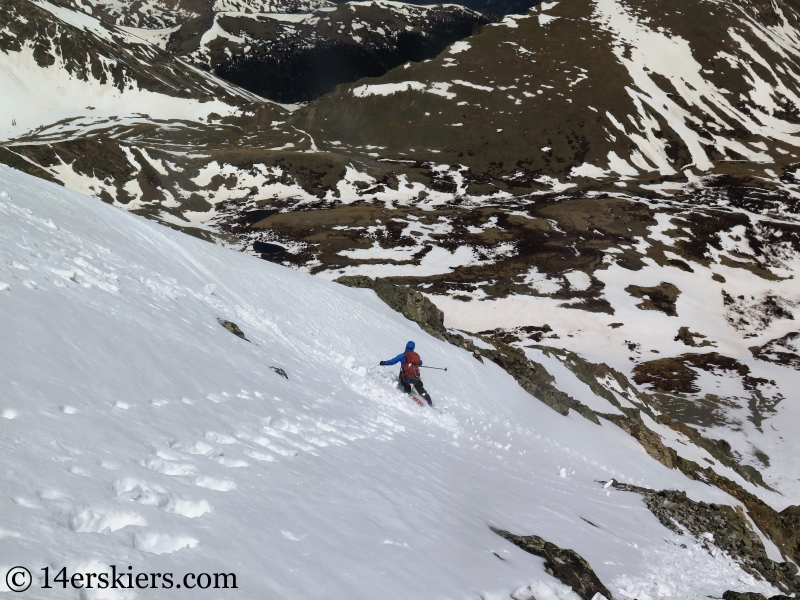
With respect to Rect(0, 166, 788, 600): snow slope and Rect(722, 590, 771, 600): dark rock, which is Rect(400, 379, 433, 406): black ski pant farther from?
Rect(722, 590, 771, 600): dark rock

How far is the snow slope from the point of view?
544 centimetres

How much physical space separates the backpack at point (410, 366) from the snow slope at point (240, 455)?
0.85 meters

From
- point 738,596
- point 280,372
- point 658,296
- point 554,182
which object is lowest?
point 738,596

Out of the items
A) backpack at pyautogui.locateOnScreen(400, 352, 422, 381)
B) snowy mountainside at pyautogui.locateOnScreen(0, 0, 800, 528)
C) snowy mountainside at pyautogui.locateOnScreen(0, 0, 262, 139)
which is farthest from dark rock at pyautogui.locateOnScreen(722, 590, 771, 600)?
snowy mountainside at pyautogui.locateOnScreen(0, 0, 262, 139)

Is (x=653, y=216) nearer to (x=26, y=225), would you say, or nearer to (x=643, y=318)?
(x=643, y=318)

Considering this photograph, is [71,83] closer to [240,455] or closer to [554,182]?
[554,182]

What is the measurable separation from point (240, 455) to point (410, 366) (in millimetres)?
10156

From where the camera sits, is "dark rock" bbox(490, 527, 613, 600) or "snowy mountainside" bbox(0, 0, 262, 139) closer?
"dark rock" bbox(490, 527, 613, 600)

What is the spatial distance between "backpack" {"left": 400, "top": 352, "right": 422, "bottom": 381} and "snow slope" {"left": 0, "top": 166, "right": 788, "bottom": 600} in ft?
2.78

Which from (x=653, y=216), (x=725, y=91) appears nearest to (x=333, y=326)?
(x=653, y=216)

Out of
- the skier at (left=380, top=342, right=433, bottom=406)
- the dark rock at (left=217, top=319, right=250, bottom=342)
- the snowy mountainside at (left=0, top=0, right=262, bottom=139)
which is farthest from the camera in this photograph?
the snowy mountainside at (left=0, top=0, right=262, bottom=139)

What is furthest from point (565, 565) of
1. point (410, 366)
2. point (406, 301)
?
point (406, 301)

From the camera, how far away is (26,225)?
13312 mm

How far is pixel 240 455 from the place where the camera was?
807 cm
